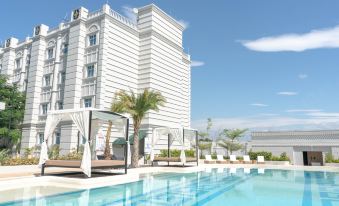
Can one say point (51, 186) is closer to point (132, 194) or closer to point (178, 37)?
point (132, 194)

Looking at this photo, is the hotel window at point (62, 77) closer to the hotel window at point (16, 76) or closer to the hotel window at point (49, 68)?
the hotel window at point (49, 68)

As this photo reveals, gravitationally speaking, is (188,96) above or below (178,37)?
below

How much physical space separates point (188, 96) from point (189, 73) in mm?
3869

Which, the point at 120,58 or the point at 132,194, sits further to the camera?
the point at 120,58

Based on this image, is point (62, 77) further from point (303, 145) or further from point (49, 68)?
point (303, 145)

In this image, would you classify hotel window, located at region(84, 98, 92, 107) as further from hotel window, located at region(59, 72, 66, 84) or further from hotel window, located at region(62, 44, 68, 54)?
hotel window, located at region(62, 44, 68, 54)

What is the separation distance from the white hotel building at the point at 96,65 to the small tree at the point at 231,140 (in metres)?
6.56

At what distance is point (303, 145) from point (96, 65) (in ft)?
81.1

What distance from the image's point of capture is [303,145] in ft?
108

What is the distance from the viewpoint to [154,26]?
34.2 metres

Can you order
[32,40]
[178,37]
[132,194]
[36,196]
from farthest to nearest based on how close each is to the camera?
[178,37], [32,40], [132,194], [36,196]

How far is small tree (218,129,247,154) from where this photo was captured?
37438 mm

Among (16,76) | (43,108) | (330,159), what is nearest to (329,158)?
(330,159)

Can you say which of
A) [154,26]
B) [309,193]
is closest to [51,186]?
[309,193]
